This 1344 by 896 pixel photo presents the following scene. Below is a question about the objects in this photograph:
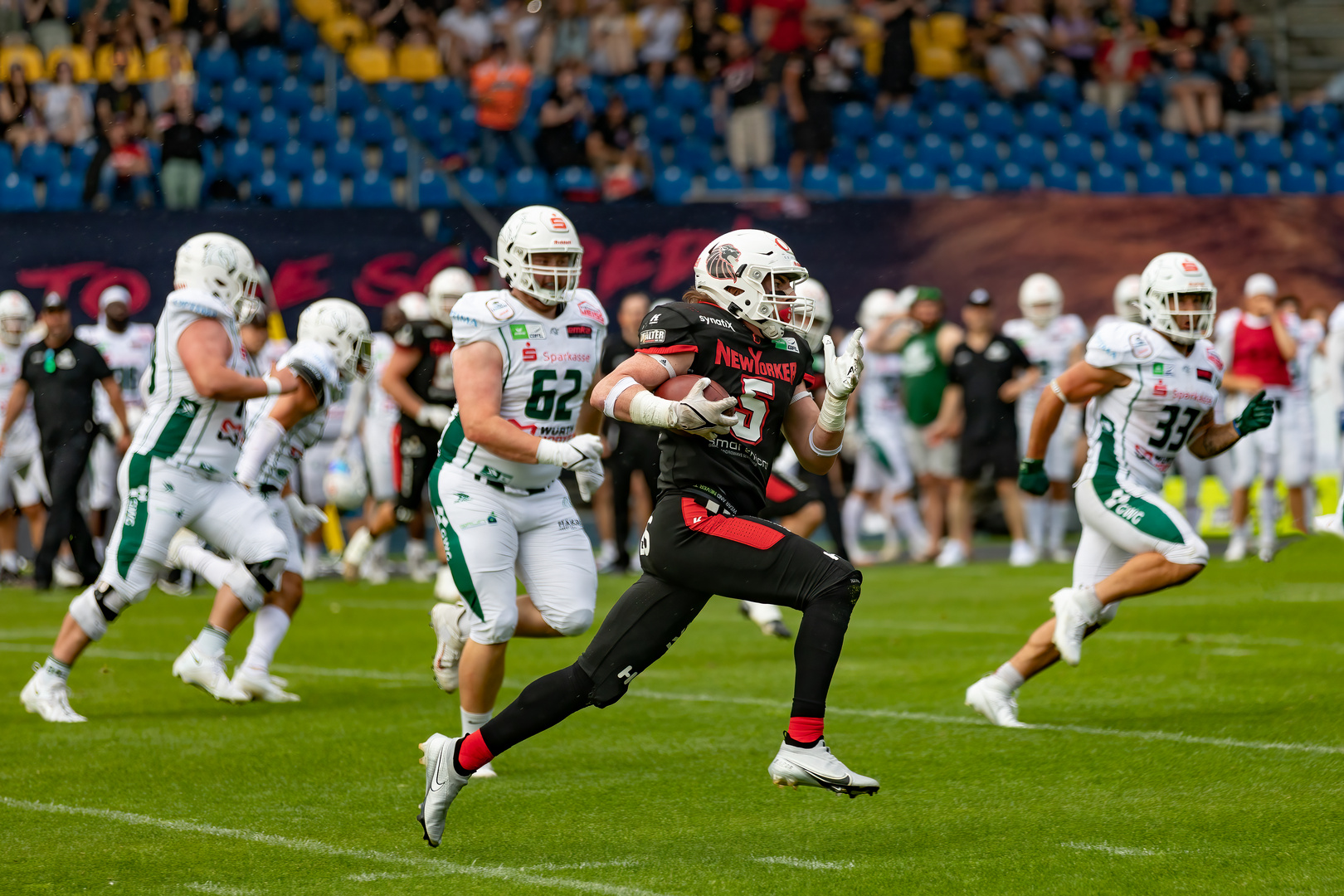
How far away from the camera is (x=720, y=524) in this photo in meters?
4.76

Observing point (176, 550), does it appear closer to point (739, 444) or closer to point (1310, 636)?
point (739, 444)

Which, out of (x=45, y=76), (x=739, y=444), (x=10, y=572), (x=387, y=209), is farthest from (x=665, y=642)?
(x=45, y=76)

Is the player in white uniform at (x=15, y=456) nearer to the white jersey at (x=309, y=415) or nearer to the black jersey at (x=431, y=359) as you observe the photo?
the black jersey at (x=431, y=359)

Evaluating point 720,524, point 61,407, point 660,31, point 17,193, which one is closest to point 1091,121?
point 660,31

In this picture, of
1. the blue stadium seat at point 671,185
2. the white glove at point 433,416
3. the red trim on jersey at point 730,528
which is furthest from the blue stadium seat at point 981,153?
the red trim on jersey at point 730,528

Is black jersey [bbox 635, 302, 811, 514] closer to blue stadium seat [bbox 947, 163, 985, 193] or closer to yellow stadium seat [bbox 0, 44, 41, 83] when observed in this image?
blue stadium seat [bbox 947, 163, 985, 193]

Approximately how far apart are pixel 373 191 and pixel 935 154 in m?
6.44

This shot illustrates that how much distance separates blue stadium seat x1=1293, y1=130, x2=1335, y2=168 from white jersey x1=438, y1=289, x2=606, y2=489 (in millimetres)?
16318

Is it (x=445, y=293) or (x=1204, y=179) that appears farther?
(x=1204, y=179)

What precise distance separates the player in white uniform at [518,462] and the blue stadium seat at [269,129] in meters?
12.6

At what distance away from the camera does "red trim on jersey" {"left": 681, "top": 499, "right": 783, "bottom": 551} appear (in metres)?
4.71

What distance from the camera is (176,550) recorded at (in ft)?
26.0

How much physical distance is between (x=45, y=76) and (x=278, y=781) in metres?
14.4

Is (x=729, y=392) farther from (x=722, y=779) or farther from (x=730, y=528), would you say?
(x=722, y=779)
